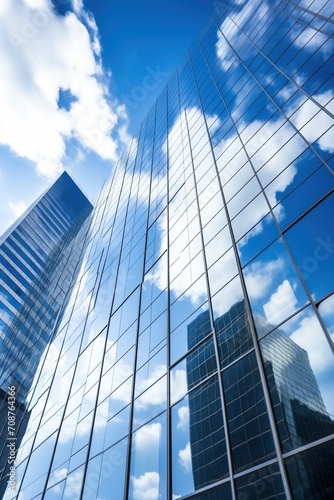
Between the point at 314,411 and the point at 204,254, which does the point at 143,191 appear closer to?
the point at 204,254

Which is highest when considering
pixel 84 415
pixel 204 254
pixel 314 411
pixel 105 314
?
pixel 105 314

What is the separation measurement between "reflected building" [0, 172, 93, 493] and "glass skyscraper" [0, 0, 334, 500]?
6629 millimetres

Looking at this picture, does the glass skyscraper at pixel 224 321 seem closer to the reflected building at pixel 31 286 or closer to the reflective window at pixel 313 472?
the reflective window at pixel 313 472

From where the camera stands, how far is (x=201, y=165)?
18297 millimetres

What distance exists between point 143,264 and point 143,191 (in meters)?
9.56

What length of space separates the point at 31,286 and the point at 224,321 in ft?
167

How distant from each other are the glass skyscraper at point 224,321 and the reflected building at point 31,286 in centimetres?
663

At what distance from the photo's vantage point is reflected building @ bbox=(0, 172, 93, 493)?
29.7m

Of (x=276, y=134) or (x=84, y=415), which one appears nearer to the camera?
(x=276, y=134)

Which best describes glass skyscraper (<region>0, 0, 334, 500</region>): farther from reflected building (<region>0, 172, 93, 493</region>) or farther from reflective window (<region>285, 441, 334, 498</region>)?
reflected building (<region>0, 172, 93, 493</region>)

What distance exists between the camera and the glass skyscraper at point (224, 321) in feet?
23.1

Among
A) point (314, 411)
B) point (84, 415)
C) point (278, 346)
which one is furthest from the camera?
point (84, 415)

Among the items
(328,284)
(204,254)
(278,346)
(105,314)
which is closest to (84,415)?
(105,314)

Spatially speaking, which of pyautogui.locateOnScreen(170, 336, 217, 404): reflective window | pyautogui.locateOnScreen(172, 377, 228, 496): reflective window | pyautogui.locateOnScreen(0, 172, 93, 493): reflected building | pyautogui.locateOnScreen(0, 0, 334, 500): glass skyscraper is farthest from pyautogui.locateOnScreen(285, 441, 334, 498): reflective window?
pyautogui.locateOnScreen(0, 172, 93, 493): reflected building
